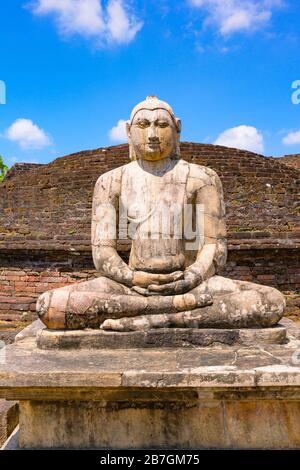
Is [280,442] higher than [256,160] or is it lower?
lower

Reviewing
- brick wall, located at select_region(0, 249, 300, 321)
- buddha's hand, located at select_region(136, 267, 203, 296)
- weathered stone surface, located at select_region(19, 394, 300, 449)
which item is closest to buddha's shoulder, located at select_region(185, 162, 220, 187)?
buddha's hand, located at select_region(136, 267, 203, 296)

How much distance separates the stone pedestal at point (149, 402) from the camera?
213 cm

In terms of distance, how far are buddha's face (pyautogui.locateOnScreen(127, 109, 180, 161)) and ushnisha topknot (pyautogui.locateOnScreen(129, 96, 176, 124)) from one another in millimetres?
26

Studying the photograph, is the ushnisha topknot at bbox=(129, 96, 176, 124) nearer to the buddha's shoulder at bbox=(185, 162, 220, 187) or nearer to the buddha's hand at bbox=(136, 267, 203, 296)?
the buddha's shoulder at bbox=(185, 162, 220, 187)

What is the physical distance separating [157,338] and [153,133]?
1320 millimetres

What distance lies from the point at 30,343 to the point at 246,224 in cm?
721

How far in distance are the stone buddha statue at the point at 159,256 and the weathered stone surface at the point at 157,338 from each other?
4cm

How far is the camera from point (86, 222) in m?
9.70

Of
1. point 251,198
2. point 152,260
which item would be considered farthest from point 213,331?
point 251,198

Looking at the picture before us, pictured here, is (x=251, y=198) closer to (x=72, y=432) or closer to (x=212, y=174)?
(x=212, y=174)

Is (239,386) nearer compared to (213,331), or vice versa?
(239,386)

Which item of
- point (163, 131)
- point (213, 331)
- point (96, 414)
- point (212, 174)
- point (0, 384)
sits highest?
point (163, 131)

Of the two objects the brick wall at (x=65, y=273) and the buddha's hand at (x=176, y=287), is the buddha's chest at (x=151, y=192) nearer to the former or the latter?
the buddha's hand at (x=176, y=287)
